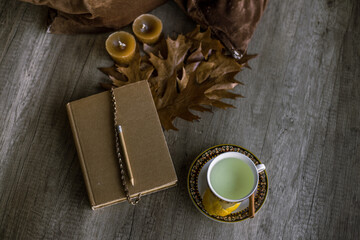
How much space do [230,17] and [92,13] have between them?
43 cm

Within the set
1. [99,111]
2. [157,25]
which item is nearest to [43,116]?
[99,111]

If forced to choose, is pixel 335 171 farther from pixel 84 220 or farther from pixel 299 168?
pixel 84 220

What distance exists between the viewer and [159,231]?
984 millimetres

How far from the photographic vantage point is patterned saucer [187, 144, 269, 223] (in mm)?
934

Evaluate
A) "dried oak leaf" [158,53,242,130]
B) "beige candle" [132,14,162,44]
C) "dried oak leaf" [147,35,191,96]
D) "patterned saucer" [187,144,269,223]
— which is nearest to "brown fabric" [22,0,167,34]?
"beige candle" [132,14,162,44]

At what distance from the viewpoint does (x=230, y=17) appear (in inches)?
40.9

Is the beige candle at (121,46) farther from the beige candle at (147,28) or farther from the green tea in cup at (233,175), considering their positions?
the green tea in cup at (233,175)

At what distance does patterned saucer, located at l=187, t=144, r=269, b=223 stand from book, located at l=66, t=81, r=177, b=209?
0.08 meters

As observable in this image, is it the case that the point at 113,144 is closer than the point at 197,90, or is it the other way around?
the point at 113,144

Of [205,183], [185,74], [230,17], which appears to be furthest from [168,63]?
[205,183]

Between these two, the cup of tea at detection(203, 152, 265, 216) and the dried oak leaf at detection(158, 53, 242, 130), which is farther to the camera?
the dried oak leaf at detection(158, 53, 242, 130)

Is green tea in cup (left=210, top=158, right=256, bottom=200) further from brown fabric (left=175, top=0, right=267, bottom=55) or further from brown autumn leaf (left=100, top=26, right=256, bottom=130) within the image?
brown fabric (left=175, top=0, right=267, bottom=55)

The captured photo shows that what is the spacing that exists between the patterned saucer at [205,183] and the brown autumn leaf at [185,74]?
0.13 meters

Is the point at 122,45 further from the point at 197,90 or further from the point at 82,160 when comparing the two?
the point at 82,160
